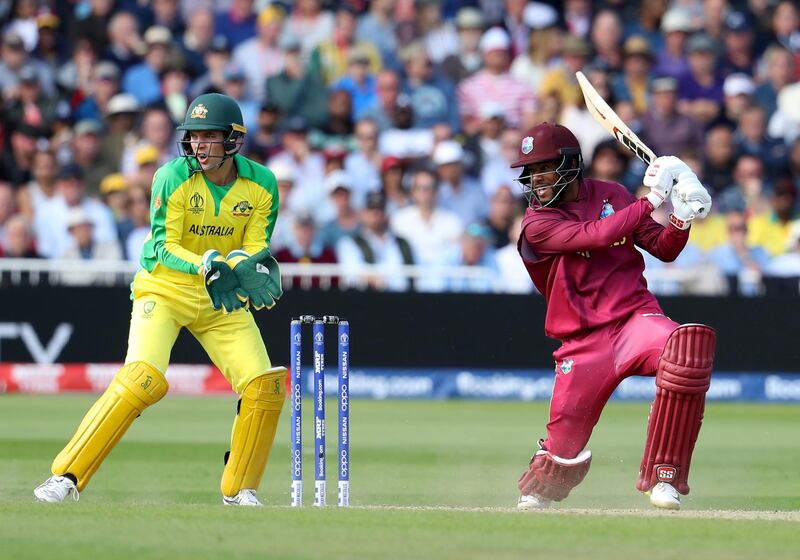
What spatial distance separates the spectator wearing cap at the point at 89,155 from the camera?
14.8 metres

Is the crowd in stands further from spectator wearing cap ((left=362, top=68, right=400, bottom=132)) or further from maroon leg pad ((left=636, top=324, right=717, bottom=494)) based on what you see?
maroon leg pad ((left=636, top=324, right=717, bottom=494))

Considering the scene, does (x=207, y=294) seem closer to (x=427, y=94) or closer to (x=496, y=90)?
(x=427, y=94)

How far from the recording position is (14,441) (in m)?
10.2

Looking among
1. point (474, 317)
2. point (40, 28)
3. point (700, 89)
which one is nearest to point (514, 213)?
point (474, 317)

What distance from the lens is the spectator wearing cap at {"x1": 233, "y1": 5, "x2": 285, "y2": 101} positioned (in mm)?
15758

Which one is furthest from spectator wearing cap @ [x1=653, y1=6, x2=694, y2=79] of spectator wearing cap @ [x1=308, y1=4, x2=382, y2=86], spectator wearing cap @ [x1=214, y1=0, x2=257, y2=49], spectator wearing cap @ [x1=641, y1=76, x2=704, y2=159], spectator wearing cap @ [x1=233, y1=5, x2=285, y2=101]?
spectator wearing cap @ [x1=214, y1=0, x2=257, y2=49]

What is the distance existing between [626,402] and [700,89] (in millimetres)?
3666

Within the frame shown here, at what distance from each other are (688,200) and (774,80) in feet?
33.5

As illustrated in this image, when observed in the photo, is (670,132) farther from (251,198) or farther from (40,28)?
(251,198)

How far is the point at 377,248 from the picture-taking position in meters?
14.2

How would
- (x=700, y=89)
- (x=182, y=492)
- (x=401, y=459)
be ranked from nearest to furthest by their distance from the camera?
(x=182, y=492)
(x=401, y=459)
(x=700, y=89)

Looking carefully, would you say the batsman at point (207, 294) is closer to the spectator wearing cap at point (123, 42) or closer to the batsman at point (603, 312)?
the batsman at point (603, 312)

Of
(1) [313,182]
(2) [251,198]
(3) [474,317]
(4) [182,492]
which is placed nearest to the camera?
(2) [251,198]

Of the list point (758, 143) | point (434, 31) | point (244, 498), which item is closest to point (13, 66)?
point (434, 31)
